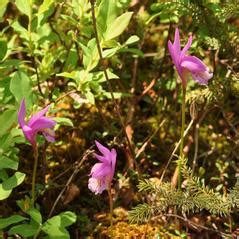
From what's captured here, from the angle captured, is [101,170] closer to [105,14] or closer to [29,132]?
[29,132]

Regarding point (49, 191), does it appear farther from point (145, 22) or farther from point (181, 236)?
point (145, 22)

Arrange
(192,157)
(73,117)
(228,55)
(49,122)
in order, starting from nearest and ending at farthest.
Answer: (49,122)
(228,55)
(192,157)
(73,117)

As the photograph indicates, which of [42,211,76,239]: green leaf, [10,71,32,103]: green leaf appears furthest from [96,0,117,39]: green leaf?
[42,211,76,239]: green leaf

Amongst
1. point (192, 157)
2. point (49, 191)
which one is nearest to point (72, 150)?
point (49, 191)

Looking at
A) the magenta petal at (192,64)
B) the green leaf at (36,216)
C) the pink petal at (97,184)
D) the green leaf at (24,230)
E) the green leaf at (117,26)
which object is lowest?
the green leaf at (24,230)

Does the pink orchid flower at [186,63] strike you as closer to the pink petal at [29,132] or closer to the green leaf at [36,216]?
the pink petal at [29,132]

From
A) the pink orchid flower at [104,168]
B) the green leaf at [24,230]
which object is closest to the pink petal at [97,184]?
the pink orchid flower at [104,168]
